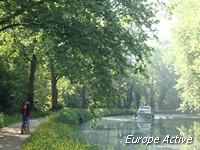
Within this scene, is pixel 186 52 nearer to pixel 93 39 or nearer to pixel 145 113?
pixel 145 113

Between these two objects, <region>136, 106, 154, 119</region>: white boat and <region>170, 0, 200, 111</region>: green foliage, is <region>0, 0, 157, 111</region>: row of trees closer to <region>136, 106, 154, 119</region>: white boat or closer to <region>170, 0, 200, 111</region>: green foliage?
<region>136, 106, 154, 119</region>: white boat

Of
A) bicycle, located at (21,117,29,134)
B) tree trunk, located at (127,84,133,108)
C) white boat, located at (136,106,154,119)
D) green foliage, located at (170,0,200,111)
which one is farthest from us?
tree trunk, located at (127,84,133,108)

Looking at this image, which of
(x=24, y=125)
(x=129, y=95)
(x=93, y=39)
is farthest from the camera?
(x=129, y=95)

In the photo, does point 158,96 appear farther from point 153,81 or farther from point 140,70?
point 140,70

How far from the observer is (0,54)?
38812 millimetres

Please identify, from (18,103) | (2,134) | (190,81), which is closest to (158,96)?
(190,81)

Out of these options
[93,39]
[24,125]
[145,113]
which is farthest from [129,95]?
[93,39]

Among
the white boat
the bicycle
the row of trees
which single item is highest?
the row of trees

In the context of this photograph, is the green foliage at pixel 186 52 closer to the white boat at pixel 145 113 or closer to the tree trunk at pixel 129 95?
the white boat at pixel 145 113

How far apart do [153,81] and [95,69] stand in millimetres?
104569

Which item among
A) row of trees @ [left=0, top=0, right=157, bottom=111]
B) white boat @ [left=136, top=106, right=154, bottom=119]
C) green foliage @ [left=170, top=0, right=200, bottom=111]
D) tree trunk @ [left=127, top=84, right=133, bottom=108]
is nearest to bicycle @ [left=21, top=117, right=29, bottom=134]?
row of trees @ [left=0, top=0, right=157, bottom=111]

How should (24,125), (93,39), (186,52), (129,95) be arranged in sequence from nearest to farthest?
(93,39) → (24,125) → (186,52) → (129,95)

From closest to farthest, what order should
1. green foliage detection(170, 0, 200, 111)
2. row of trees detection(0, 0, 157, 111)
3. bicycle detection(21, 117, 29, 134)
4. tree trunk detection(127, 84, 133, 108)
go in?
row of trees detection(0, 0, 157, 111) → bicycle detection(21, 117, 29, 134) → green foliage detection(170, 0, 200, 111) → tree trunk detection(127, 84, 133, 108)

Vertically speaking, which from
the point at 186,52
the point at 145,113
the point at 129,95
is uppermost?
the point at 186,52
